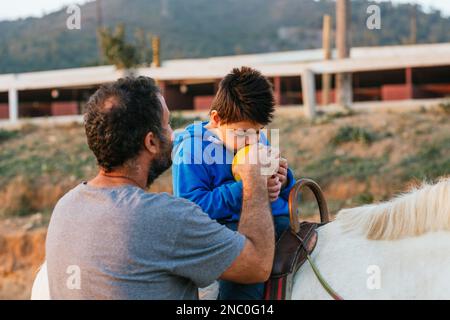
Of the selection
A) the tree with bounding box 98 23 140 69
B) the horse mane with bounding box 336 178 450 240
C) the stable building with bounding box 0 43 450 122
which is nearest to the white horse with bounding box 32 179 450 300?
the horse mane with bounding box 336 178 450 240

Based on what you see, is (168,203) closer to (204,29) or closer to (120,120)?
(120,120)

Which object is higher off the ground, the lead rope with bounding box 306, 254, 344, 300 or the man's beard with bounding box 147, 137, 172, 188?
the man's beard with bounding box 147, 137, 172, 188

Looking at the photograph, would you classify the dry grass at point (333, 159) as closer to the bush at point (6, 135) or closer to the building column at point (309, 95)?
the building column at point (309, 95)

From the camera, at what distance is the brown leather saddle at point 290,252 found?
9.32ft

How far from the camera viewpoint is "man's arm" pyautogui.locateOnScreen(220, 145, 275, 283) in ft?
8.44

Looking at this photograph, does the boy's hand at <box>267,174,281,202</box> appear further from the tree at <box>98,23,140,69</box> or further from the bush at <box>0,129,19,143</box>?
the tree at <box>98,23,140,69</box>

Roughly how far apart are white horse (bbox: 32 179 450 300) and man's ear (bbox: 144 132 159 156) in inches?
36.3

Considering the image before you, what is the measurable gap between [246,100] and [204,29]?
7518cm

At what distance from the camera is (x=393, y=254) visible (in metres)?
2.78

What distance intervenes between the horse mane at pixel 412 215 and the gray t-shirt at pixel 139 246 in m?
0.71

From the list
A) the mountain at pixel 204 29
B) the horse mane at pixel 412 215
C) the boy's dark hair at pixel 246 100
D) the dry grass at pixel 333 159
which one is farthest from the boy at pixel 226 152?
the mountain at pixel 204 29

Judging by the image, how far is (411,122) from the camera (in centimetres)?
1845

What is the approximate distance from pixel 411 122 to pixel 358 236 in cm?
1635
